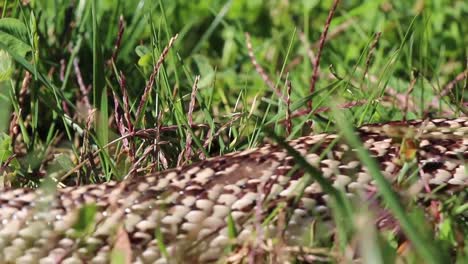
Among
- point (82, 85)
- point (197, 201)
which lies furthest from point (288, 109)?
point (82, 85)

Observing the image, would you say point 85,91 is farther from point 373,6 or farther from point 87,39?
point 373,6

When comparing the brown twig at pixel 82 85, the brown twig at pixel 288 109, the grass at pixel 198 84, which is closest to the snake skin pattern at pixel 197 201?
the grass at pixel 198 84

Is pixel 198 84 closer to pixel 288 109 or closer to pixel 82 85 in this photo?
pixel 288 109

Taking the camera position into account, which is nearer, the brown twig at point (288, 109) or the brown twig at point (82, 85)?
Result: the brown twig at point (288, 109)

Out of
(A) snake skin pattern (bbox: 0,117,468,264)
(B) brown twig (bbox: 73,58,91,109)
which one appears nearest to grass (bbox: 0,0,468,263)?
(B) brown twig (bbox: 73,58,91,109)

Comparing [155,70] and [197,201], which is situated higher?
[155,70]

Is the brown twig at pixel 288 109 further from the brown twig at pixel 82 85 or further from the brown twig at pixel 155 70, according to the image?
the brown twig at pixel 82 85

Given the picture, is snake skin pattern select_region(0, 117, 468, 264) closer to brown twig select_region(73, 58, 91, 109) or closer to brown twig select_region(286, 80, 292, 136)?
brown twig select_region(286, 80, 292, 136)
